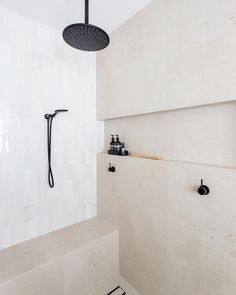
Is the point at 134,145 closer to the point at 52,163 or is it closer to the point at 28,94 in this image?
the point at 52,163

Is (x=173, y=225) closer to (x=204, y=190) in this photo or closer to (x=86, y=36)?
(x=204, y=190)

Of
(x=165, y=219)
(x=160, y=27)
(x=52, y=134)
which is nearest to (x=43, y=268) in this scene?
(x=165, y=219)

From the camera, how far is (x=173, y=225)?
3.88ft

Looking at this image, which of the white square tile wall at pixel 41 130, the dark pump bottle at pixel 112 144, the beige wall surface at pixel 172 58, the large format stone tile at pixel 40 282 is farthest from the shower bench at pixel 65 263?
the beige wall surface at pixel 172 58

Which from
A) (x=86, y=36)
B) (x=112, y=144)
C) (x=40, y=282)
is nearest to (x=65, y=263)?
(x=40, y=282)

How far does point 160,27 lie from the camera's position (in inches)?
48.5

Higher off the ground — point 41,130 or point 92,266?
point 41,130

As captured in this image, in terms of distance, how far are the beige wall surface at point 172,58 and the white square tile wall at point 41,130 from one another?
13.6 inches

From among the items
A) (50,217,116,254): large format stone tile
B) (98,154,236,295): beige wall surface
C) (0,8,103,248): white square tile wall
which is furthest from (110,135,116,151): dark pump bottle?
(50,217,116,254): large format stone tile

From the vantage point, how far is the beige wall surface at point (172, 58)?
0.94m

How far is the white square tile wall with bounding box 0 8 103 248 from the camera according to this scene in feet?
4.46

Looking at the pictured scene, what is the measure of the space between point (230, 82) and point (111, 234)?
1423 mm

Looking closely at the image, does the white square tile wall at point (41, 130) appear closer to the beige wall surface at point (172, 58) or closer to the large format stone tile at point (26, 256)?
the large format stone tile at point (26, 256)

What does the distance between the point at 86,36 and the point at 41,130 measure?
2.74ft
